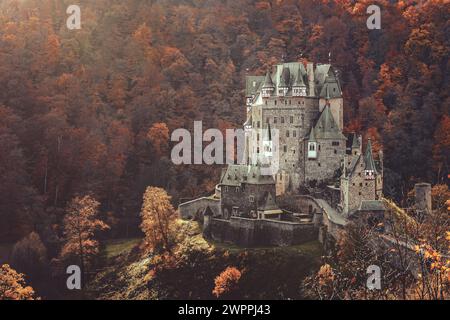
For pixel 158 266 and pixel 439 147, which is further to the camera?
pixel 439 147

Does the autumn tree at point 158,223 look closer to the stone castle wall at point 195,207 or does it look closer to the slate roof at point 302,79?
the stone castle wall at point 195,207

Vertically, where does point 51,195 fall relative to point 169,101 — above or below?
below

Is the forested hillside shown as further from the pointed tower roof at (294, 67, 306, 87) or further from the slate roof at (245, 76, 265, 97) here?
the pointed tower roof at (294, 67, 306, 87)

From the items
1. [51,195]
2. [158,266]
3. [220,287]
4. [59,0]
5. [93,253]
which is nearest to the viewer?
[220,287]

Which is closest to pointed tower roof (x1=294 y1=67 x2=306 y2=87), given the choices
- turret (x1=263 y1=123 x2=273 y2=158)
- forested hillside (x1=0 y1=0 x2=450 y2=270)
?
turret (x1=263 y1=123 x2=273 y2=158)

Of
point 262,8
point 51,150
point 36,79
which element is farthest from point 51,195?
point 262,8

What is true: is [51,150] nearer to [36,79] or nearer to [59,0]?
[36,79]
